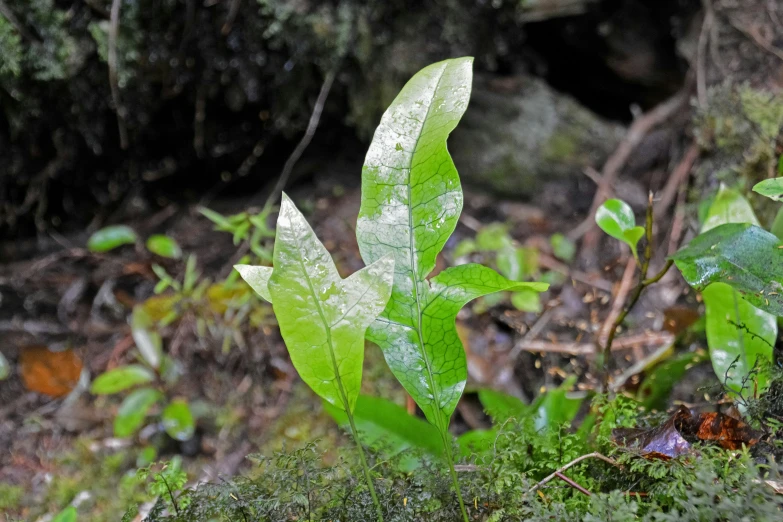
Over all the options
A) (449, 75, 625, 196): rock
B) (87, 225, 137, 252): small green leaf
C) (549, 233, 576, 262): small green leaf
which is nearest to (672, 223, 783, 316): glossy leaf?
(549, 233, 576, 262): small green leaf

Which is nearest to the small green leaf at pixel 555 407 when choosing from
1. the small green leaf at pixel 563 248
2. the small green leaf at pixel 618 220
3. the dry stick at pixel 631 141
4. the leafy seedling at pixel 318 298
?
the small green leaf at pixel 618 220

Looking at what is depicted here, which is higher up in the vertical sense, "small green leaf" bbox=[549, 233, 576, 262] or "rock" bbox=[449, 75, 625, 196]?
"rock" bbox=[449, 75, 625, 196]

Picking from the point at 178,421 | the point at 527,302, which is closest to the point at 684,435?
the point at 527,302

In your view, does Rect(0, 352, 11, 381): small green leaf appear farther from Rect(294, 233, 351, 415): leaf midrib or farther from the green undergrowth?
Rect(294, 233, 351, 415): leaf midrib

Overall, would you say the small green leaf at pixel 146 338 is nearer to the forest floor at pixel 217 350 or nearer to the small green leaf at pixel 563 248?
the forest floor at pixel 217 350

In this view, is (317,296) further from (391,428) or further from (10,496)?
(10,496)
